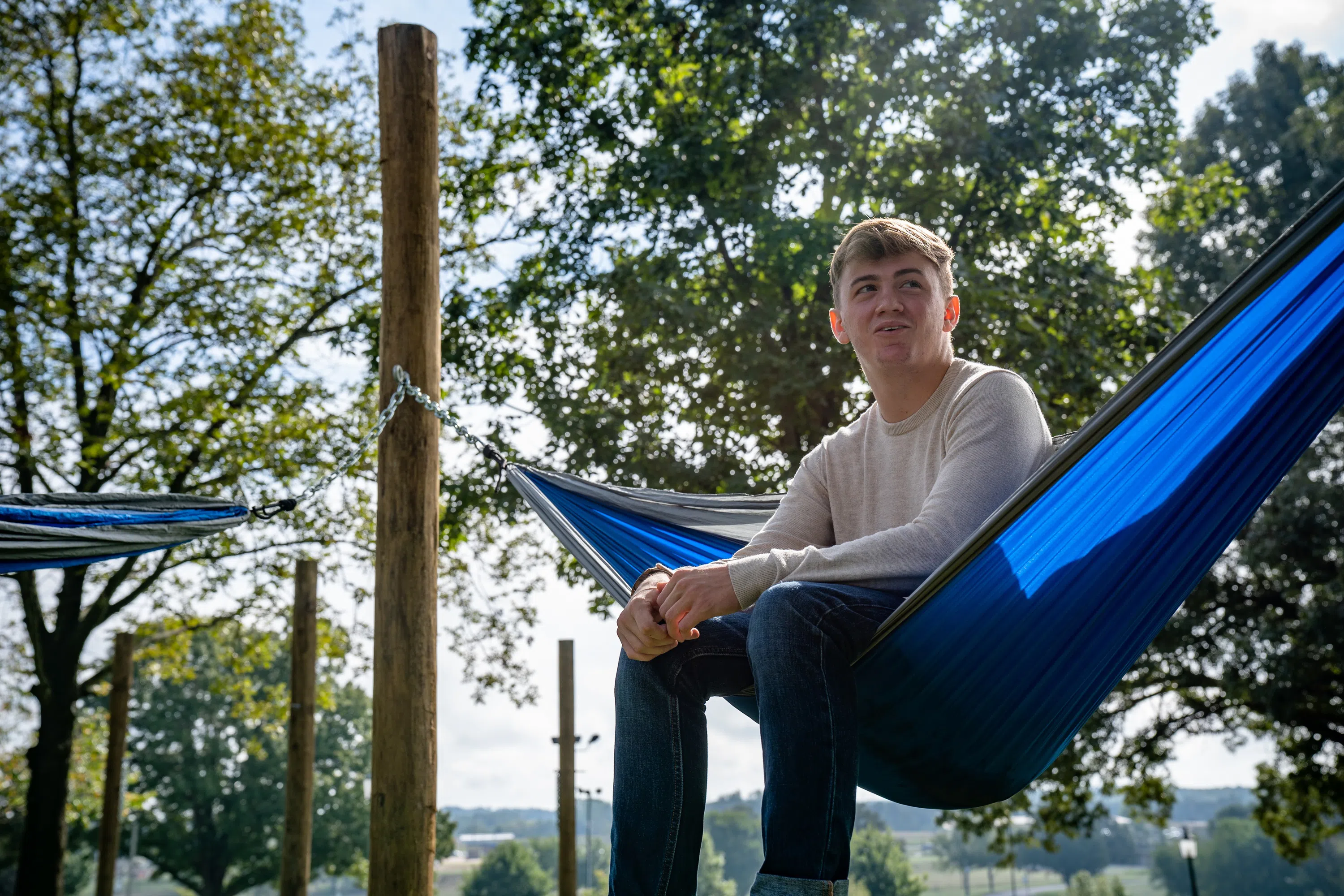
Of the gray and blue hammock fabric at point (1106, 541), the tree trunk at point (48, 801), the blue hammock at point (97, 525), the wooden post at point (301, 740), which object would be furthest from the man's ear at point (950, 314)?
the tree trunk at point (48, 801)

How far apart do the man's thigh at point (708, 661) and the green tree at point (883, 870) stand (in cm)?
2977

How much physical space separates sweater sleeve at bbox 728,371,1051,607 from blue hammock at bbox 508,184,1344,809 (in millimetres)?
71

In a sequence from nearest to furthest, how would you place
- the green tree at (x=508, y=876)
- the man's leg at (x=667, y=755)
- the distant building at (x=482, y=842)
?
the man's leg at (x=667, y=755)
the green tree at (x=508, y=876)
the distant building at (x=482, y=842)

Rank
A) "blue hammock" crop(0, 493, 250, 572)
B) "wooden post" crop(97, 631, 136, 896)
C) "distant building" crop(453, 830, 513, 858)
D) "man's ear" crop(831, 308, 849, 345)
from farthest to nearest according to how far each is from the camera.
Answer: "distant building" crop(453, 830, 513, 858)
"wooden post" crop(97, 631, 136, 896)
"blue hammock" crop(0, 493, 250, 572)
"man's ear" crop(831, 308, 849, 345)

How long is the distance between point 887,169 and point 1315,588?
16.0ft

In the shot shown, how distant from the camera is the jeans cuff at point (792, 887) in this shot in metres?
1.17

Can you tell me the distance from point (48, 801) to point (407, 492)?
23.4ft

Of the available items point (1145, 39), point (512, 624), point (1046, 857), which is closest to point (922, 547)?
point (1145, 39)

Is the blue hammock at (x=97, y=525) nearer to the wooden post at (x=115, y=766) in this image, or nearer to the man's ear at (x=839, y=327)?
the man's ear at (x=839, y=327)

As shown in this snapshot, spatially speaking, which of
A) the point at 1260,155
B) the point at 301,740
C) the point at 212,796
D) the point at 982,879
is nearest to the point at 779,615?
the point at 301,740

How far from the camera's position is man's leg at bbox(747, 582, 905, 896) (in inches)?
47.5

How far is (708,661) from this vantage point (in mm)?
1498

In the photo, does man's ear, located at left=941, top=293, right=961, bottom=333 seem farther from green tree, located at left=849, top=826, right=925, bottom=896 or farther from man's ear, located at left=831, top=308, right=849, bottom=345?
green tree, located at left=849, top=826, right=925, bottom=896

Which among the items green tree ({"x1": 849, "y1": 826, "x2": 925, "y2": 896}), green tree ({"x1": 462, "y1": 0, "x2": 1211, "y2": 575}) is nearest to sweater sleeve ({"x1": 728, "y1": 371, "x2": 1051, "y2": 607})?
green tree ({"x1": 462, "y1": 0, "x2": 1211, "y2": 575})
